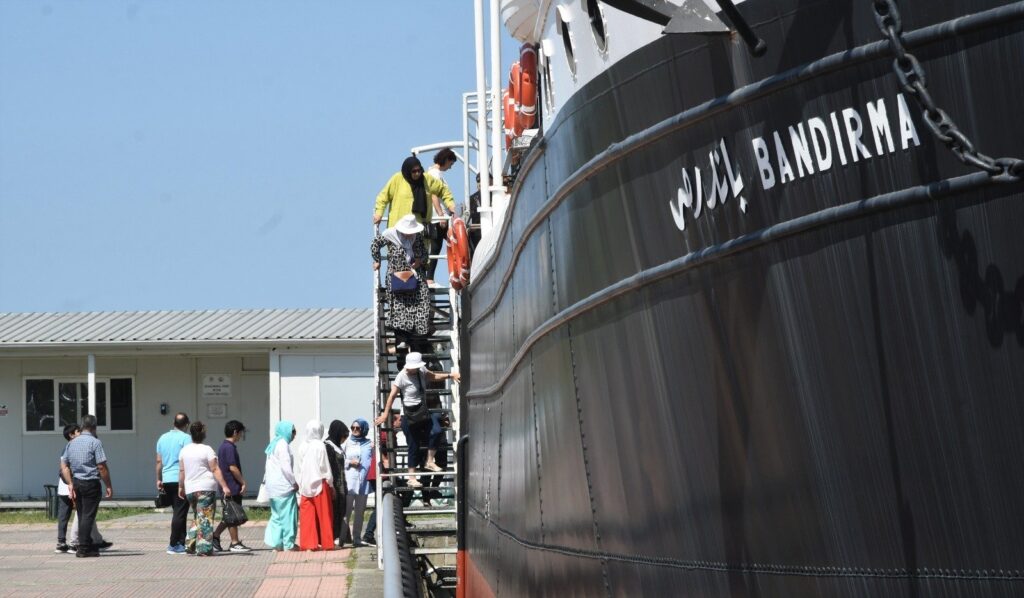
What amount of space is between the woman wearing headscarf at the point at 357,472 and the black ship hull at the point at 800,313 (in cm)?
1201

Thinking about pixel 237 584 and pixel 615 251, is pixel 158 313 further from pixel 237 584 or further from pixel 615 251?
pixel 615 251

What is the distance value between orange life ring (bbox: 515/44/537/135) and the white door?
1861 cm

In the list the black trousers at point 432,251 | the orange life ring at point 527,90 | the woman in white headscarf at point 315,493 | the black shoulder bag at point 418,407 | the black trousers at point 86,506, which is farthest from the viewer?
the woman in white headscarf at point 315,493

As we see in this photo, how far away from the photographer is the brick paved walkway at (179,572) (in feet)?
43.1

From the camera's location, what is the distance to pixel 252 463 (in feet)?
94.1

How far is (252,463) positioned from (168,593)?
15.8m

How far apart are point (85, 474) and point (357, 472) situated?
328 centimetres

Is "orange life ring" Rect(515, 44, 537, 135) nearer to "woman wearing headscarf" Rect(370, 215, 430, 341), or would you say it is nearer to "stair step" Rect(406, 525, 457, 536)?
"woman wearing headscarf" Rect(370, 215, 430, 341)

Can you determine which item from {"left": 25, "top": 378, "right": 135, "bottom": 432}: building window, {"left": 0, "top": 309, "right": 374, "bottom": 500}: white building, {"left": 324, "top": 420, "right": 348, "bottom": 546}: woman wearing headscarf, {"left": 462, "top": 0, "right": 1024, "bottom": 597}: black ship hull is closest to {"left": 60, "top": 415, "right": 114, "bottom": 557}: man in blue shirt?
{"left": 324, "top": 420, "right": 348, "bottom": 546}: woman wearing headscarf

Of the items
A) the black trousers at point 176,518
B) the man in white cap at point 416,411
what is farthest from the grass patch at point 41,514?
the man in white cap at point 416,411

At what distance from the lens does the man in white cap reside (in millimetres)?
14227

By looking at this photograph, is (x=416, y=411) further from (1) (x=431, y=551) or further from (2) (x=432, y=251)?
(2) (x=432, y=251)

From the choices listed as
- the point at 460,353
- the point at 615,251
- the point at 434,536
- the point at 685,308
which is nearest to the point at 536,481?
the point at 615,251

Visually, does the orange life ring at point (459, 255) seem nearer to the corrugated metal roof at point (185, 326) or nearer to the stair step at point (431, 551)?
the stair step at point (431, 551)
